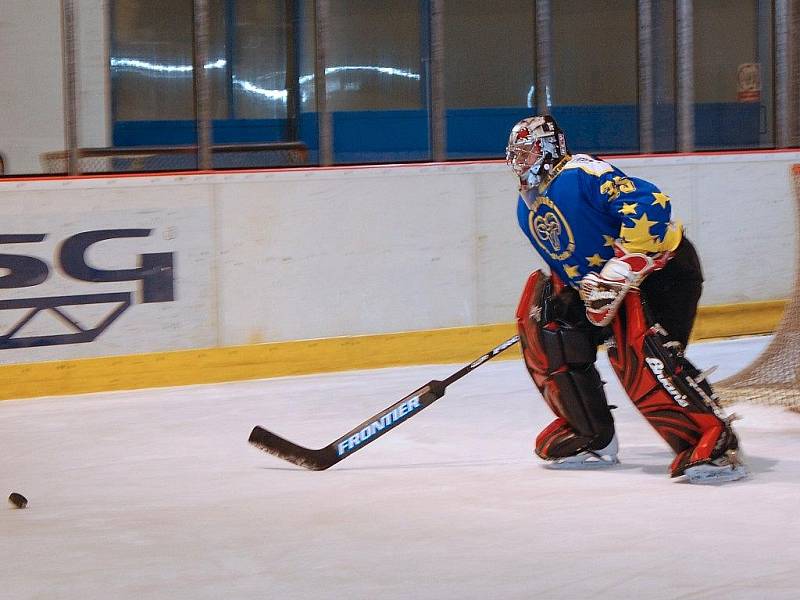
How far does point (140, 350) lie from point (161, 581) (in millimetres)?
2733

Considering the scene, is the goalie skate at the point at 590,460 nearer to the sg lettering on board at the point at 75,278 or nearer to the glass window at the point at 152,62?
the sg lettering on board at the point at 75,278

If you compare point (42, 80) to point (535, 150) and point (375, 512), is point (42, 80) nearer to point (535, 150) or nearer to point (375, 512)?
point (535, 150)

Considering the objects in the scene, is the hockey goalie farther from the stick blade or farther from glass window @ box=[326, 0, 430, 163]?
glass window @ box=[326, 0, 430, 163]

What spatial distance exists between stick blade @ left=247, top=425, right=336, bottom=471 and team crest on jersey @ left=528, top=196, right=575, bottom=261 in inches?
33.5

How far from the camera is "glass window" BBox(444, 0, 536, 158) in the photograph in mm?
6797

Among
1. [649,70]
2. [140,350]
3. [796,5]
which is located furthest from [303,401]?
[796,5]

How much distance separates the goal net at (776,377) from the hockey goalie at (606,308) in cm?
98

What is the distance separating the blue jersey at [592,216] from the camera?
Answer: 352 cm

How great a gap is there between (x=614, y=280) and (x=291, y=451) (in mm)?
1102

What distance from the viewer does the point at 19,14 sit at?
558 centimetres

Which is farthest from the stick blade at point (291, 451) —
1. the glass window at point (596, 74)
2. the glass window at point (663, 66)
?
the glass window at point (663, 66)

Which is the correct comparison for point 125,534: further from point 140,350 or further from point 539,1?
point 539,1

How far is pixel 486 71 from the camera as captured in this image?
7625 mm

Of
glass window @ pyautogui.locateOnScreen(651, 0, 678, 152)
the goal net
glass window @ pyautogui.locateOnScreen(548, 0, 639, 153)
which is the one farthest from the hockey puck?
glass window @ pyautogui.locateOnScreen(651, 0, 678, 152)
